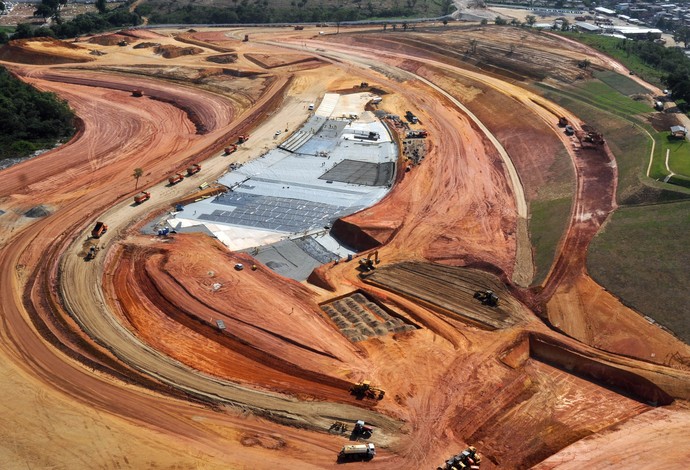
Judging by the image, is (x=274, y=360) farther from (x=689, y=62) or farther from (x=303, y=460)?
(x=689, y=62)

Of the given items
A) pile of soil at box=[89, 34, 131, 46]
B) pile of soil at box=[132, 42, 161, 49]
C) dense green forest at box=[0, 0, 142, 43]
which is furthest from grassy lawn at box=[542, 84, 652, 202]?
dense green forest at box=[0, 0, 142, 43]

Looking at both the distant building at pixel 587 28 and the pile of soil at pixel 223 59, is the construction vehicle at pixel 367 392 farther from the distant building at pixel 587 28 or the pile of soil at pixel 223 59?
the distant building at pixel 587 28

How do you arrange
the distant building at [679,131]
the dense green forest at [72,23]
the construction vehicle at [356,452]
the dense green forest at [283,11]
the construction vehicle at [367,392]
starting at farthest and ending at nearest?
the dense green forest at [283,11]
the dense green forest at [72,23]
the distant building at [679,131]
the construction vehicle at [367,392]
the construction vehicle at [356,452]

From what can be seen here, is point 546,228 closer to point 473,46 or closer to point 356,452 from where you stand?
point 356,452

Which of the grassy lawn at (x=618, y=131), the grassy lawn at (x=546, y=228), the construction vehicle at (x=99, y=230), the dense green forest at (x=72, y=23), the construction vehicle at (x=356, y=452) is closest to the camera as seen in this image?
the construction vehicle at (x=356, y=452)

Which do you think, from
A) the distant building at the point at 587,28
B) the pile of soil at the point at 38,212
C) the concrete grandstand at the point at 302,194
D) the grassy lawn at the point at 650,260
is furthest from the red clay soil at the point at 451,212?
the distant building at the point at 587,28

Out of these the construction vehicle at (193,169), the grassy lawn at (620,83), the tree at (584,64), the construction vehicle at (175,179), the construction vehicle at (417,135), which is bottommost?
the construction vehicle at (175,179)

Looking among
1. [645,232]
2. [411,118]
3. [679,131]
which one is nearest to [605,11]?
[411,118]
